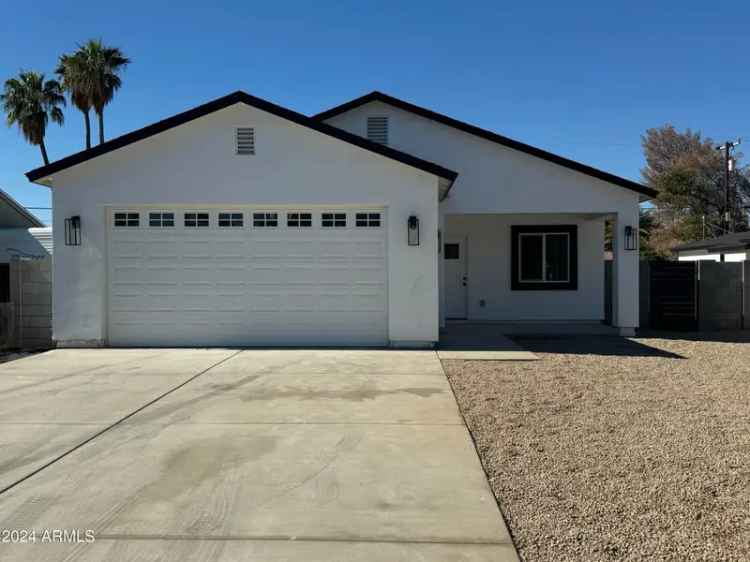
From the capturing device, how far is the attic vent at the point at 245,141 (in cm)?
1028

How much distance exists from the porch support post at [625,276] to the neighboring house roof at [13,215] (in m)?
18.8

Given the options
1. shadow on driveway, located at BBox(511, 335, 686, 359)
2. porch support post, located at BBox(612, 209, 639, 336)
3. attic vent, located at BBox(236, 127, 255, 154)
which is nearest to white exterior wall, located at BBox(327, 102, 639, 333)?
porch support post, located at BBox(612, 209, 639, 336)

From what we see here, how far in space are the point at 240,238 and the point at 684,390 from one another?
779 centimetres

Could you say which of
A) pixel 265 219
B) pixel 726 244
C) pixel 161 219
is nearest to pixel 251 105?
→ pixel 265 219

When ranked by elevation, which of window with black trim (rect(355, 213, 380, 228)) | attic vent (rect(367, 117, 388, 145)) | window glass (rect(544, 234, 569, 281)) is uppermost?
attic vent (rect(367, 117, 388, 145))

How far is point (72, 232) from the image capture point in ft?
34.0

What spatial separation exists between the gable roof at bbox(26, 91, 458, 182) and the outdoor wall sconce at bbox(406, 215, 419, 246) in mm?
924

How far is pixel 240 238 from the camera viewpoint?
1055cm

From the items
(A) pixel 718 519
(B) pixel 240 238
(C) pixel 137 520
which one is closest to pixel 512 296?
(B) pixel 240 238

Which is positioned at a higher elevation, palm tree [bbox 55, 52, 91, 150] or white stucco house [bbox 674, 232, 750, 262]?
palm tree [bbox 55, 52, 91, 150]

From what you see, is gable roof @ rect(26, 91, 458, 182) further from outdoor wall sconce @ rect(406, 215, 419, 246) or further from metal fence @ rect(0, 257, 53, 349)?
metal fence @ rect(0, 257, 53, 349)

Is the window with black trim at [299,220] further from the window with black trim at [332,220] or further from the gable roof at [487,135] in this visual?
the gable roof at [487,135]

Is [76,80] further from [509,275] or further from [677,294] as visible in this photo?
[677,294]

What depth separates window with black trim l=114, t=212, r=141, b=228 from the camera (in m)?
10.6
